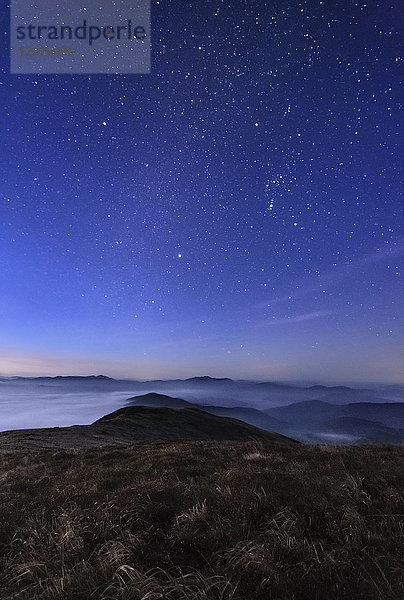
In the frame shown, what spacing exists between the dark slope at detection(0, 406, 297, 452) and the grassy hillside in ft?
42.3

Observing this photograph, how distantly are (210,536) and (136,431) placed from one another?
35.5 m

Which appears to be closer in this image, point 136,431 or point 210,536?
point 210,536

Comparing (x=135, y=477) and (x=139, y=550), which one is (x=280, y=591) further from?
(x=135, y=477)

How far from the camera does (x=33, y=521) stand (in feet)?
20.8

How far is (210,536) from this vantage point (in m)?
5.06

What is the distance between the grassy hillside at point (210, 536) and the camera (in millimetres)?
3811

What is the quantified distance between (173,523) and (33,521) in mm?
2923

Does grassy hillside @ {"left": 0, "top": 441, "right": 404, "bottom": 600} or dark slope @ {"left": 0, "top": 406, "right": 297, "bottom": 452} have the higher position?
grassy hillside @ {"left": 0, "top": 441, "right": 404, "bottom": 600}

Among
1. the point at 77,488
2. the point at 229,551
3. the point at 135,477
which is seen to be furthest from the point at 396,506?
the point at 77,488

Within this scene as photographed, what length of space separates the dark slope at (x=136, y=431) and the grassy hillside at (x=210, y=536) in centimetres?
1289

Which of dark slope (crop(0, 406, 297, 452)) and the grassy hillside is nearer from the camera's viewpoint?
the grassy hillside

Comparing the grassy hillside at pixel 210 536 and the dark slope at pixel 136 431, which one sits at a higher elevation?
the grassy hillside at pixel 210 536

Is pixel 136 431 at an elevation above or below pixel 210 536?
below

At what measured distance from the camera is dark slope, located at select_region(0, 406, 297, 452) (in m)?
24.1
